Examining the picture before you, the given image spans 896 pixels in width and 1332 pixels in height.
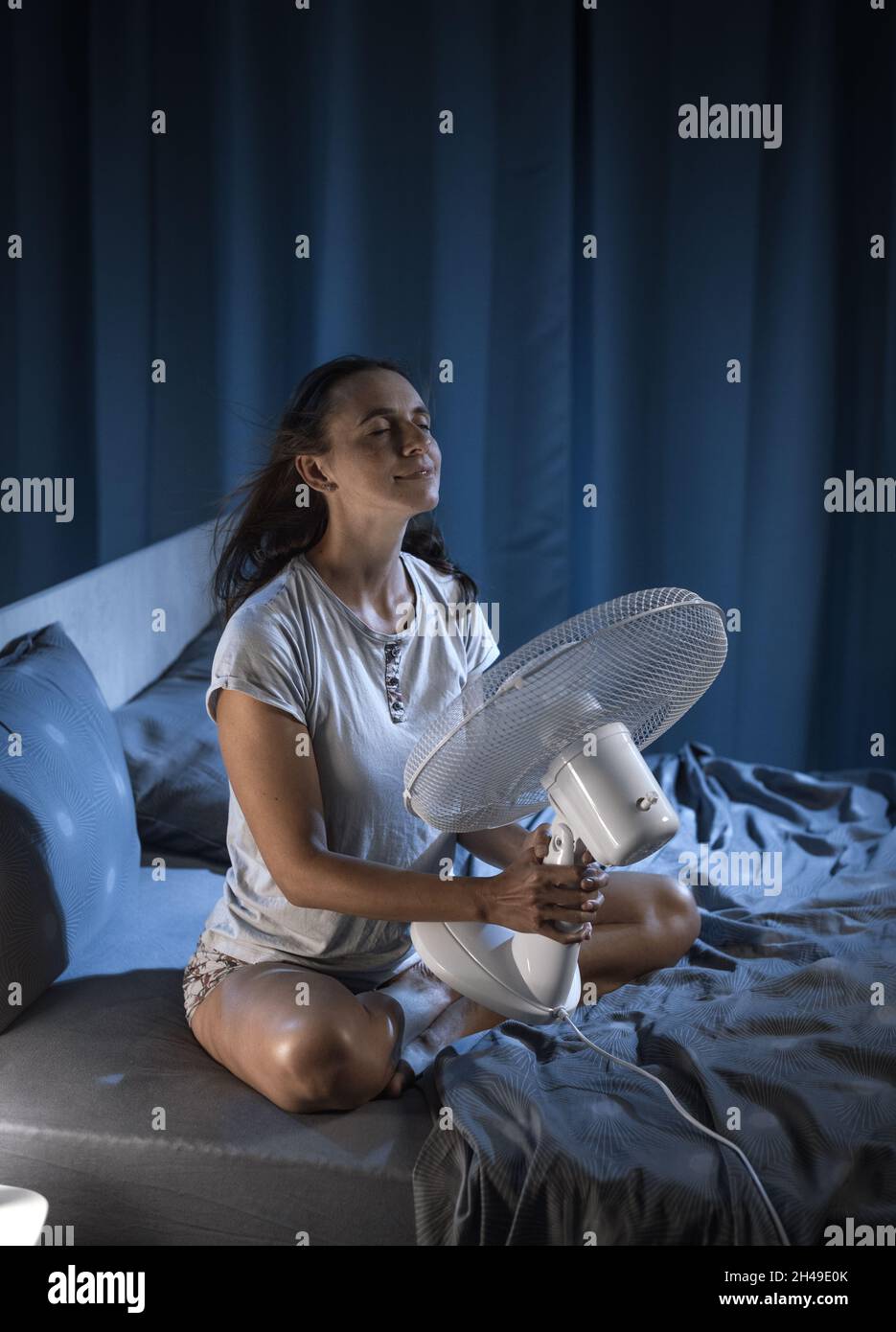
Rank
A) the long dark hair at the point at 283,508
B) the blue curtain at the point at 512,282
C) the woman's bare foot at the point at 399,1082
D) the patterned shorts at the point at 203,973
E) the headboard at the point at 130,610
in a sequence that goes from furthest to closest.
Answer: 1. the blue curtain at the point at 512,282
2. the headboard at the point at 130,610
3. the long dark hair at the point at 283,508
4. the patterned shorts at the point at 203,973
5. the woman's bare foot at the point at 399,1082

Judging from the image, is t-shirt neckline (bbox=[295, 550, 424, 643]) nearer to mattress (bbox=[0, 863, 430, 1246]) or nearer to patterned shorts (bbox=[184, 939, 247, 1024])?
patterned shorts (bbox=[184, 939, 247, 1024])

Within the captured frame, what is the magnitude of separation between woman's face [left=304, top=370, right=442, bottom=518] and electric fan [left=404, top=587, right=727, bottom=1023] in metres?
0.39

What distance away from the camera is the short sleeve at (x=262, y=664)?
1.37 m

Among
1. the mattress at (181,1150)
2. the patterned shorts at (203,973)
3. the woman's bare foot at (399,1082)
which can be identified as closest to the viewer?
the mattress at (181,1150)

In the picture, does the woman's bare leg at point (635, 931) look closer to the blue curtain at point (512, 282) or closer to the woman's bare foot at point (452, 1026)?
the woman's bare foot at point (452, 1026)

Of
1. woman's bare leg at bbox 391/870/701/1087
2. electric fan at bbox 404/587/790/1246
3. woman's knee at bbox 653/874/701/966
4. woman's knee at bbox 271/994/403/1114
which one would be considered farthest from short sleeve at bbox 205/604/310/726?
woman's knee at bbox 653/874/701/966

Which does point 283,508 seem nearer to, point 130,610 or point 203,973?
point 203,973

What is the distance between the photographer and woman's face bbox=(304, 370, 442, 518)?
1490 millimetres

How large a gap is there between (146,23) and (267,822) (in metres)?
2.11

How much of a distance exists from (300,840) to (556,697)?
386mm

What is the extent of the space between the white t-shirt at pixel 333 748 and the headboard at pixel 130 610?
51 centimetres

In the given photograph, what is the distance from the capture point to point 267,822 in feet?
4.43

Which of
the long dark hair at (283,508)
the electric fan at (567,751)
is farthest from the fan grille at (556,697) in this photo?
the long dark hair at (283,508)

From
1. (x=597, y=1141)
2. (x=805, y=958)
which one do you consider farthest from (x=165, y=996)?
(x=805, y=958)
